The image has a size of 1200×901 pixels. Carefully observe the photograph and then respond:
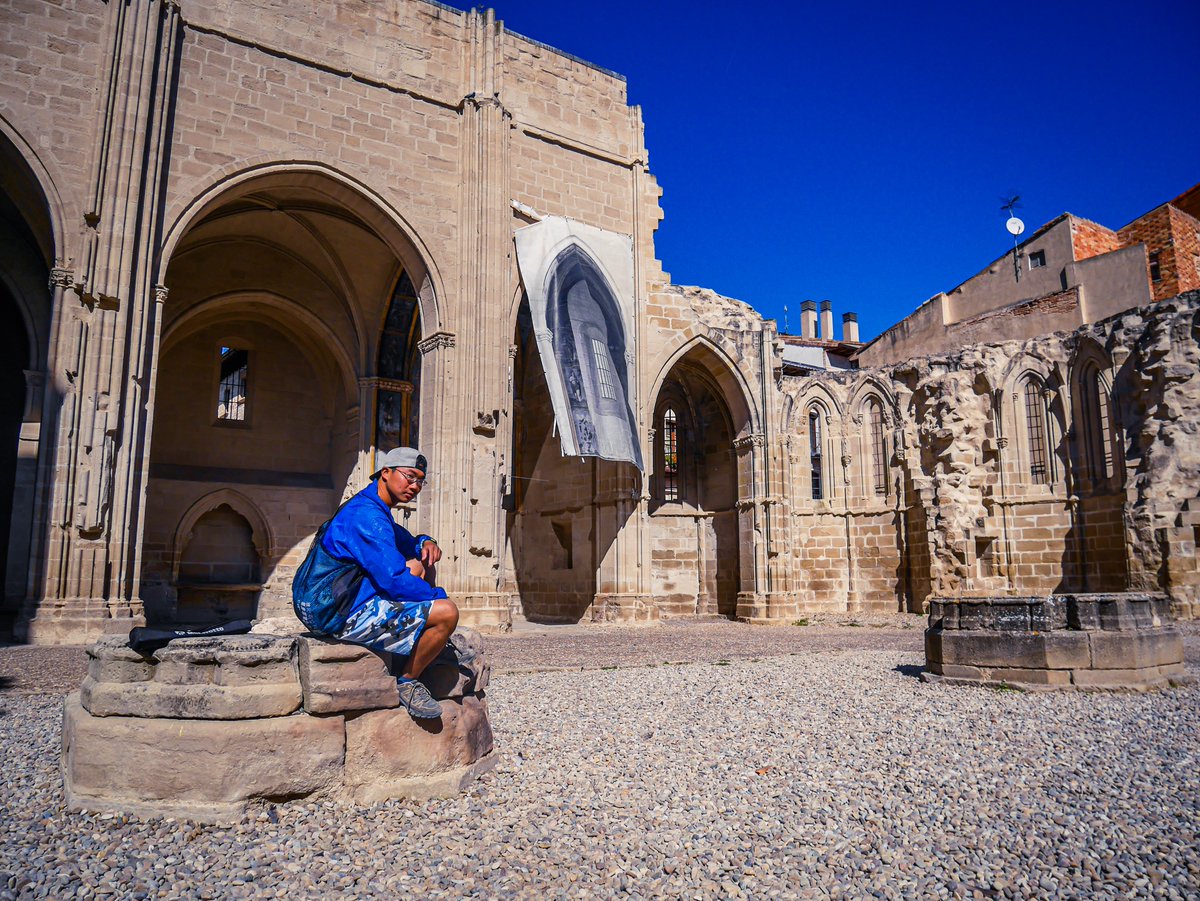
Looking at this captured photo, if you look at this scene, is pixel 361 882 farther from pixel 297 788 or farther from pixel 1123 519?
pixel 1123 519

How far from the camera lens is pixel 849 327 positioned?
40.1 meters

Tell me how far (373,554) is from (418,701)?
2.19 ft

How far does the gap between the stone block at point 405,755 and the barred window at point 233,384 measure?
1676cm

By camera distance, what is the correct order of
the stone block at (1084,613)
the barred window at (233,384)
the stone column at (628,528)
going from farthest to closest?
the barred window at (233,384), the stone column at (628,528), the stone block at (1084,613)

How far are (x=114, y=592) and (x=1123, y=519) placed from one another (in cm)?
1680

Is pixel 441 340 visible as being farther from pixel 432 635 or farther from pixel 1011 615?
pixel 432 635

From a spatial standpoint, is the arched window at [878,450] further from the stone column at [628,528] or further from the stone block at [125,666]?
the stone block at [125,666]

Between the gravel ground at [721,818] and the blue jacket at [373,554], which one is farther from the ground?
the blue jacket at [373,554]

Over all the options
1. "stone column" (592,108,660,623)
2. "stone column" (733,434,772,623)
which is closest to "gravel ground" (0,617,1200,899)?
"stone column" (592,108,660,623)

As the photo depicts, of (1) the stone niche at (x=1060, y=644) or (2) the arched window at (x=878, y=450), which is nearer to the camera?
(1) the stone niche at (x=1060, y=644)

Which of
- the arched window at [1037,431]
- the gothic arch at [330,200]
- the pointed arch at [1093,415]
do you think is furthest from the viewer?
the arched window at [1037,431]

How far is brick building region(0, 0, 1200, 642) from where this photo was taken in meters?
11.7

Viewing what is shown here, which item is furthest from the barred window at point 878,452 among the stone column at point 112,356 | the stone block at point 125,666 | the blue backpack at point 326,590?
the stone block at point 125,666

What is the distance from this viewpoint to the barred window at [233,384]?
1928 cm
